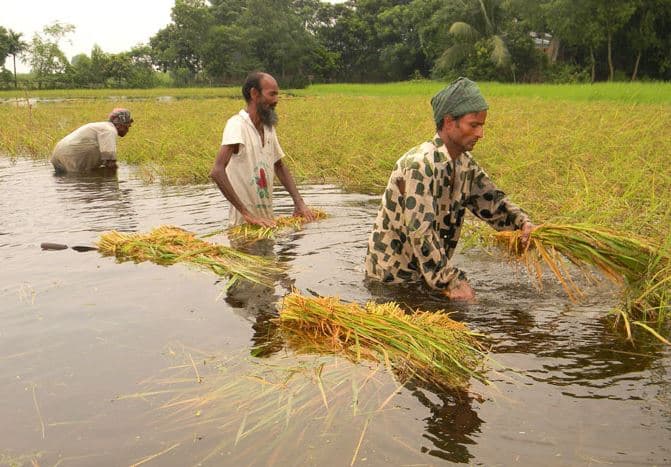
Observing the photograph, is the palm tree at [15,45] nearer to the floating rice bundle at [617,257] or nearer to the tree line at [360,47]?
the tree line at [360,47]

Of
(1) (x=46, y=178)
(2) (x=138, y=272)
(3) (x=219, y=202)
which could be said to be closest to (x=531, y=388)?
(2) (x=138, y=272)

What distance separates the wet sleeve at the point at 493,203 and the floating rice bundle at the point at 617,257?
14 centimetres

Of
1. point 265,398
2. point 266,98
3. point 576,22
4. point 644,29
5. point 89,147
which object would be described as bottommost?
point 265,398

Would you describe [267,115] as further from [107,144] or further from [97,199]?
[107,144]

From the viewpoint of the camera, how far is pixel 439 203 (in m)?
3.24

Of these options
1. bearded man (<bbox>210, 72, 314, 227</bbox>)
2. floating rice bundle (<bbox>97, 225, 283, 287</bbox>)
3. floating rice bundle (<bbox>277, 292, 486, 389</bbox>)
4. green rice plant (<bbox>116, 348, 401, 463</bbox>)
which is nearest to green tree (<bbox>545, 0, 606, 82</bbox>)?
bearded man (<bbox>210, 72, 314, 227</bbox>)

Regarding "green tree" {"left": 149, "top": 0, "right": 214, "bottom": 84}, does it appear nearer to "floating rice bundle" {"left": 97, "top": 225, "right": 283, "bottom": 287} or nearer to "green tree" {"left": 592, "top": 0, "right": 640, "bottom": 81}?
"green tree" {"left": 592, "top": 0, "right": 640, "bottom": 81}

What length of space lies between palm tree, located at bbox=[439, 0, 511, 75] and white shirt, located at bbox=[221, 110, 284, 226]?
78.7 feet

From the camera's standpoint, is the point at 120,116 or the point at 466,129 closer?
the point at 466,129

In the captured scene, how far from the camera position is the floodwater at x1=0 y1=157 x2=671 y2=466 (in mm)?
2064

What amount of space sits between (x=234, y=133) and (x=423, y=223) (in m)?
1.77

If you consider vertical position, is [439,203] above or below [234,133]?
below

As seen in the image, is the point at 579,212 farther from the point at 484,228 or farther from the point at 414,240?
the point at 414,240

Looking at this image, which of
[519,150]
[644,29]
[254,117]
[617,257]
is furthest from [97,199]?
[644,29]
